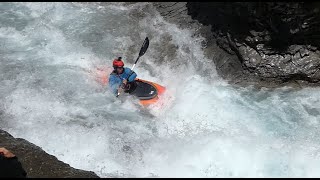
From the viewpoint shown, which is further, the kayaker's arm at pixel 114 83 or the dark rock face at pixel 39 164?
the kayaker's arm at pixel 114 83

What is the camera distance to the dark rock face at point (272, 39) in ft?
27.3

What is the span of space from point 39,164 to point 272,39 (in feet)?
18.6

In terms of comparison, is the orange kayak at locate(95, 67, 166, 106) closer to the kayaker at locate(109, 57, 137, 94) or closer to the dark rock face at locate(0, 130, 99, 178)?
the kayaker at locate(109, 57, 137, 94)

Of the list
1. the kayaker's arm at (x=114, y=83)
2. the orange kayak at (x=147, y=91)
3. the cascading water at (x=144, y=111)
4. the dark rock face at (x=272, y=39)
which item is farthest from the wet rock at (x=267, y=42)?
the kayaker's arm at (x=114, y=83)

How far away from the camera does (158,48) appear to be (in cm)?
1062

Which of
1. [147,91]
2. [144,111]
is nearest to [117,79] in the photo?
[147,91]

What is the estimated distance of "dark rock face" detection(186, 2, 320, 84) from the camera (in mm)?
8336

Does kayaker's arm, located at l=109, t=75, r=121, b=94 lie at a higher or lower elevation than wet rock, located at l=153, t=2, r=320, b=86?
lower

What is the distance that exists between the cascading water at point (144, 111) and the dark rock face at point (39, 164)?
82cm

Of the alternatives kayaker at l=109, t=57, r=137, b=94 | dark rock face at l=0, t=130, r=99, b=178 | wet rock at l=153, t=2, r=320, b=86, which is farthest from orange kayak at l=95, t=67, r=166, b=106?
dark rock face at l=0, t=130, r=99, b=178

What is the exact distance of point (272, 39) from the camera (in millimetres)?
8883

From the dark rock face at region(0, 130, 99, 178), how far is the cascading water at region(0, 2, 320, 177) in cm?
82

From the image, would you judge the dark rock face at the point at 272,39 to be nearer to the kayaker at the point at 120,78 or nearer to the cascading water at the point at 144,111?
the cascading water at the point at 144,111

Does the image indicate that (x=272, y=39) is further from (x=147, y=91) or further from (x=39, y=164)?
(x=39, y=164)
